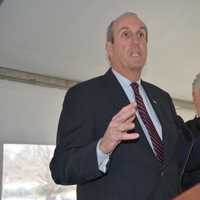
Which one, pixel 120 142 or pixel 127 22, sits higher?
pixel 127 22

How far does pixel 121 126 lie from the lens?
102 cm

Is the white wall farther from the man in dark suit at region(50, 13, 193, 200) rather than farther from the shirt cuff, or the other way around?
the shirt cuff

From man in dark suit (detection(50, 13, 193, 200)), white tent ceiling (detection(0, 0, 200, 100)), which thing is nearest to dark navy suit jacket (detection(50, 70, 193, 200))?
man in dark suit (detection(50, 13, 193, 200))

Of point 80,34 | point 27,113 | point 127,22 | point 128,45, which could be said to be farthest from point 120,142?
point 27,113

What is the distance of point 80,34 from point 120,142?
3364mm

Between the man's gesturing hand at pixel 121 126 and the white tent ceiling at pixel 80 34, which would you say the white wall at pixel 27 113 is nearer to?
the white tent ceiling at pixel 80 34

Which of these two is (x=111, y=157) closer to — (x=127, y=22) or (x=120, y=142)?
(x=120, y=142)

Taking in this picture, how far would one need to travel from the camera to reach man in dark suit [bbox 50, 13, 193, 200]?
1.15 meters

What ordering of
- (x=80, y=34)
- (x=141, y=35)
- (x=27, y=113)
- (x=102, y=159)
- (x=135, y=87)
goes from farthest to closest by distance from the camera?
(x=27, y=113) → (x=80, y=34) → (x=141, y=35) → (x=135, y=87) → (x=102, y=159)

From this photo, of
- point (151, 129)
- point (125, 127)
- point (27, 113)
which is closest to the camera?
point (125, 127)

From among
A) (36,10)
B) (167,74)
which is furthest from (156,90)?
(167,74)

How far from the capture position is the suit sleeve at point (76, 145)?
1.14 metres

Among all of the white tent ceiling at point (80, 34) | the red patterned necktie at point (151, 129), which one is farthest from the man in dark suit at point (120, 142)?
the white tent ceiling at point (80, 34)

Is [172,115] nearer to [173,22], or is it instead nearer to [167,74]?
[173,22]
